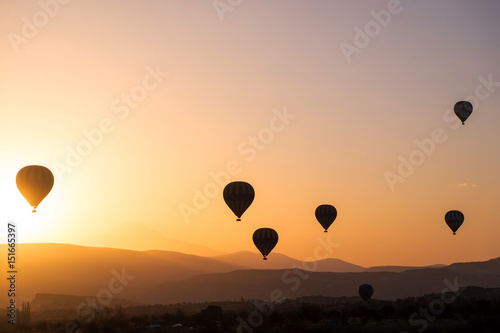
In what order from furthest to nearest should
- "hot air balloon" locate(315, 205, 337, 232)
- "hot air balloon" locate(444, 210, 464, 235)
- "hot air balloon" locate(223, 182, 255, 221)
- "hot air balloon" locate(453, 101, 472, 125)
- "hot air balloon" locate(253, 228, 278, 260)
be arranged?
"hot air balloon" locate(444, 210, 464, 235), "hot air balloon" locate(315, 205, 337, 232), "hot air balloon" locate(253, 228, 278, 260), "hot air balloon" locate(453, 101, 472, 125), "hot air balloon" locate(223, 182, 255, 221)

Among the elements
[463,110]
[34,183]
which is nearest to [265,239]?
[463,110]

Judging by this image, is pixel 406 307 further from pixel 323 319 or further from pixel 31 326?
Result: pixel 31 326

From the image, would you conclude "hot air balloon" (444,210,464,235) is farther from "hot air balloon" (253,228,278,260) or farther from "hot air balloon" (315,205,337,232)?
"hot air balloon" (253,228,278,260)

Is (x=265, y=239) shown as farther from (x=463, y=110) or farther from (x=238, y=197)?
(x=463, y=110)

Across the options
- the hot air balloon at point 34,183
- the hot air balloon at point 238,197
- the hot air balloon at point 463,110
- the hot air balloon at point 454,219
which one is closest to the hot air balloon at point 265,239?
the hot air balloon at point 238,197

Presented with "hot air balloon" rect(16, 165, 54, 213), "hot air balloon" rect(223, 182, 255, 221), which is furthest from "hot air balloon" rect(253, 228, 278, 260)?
"hot air balloon" rect(16, 165, 54, 213)

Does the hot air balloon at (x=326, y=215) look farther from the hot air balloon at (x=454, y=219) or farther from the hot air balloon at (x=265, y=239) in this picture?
the hot air balloon at (x=454, y=219)

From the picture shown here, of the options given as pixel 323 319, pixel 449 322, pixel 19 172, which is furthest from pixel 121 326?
pixel 449 322
